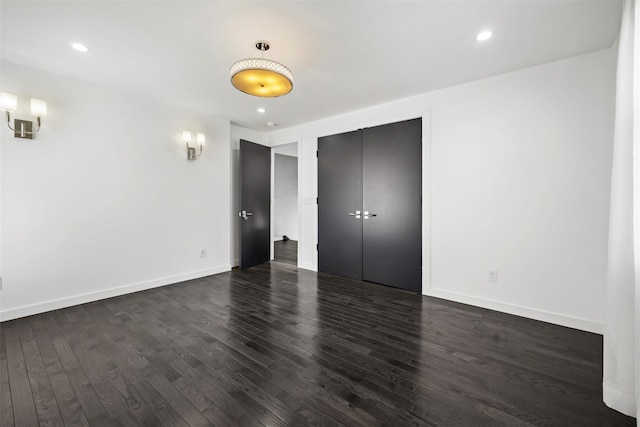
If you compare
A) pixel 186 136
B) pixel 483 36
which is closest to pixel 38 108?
pixel 186 136

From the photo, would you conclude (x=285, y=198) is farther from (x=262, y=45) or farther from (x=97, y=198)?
(x=262, y=45)

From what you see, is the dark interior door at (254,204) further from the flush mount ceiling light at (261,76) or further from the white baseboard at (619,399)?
the white baseboard at (619,399)

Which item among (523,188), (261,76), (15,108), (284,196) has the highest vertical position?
(261,76)

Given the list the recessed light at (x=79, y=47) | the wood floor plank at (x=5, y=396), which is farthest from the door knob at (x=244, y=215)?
the wood floor plank at (x=5, y=396)

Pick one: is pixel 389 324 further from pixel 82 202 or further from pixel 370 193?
pixel 82 202

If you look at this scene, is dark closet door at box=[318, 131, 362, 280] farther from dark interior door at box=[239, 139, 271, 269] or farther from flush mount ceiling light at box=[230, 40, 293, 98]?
flush mount ceiling light at box=[230, 40, 293, 98]

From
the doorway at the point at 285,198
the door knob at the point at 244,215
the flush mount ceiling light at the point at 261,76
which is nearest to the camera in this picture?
the flush mount ceiling light at the point at 261,76

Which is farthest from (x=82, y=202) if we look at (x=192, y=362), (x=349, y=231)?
(x=349, y=231)

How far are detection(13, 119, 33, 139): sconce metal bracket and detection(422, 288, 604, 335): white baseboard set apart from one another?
4860 mm

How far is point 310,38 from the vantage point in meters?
2.20

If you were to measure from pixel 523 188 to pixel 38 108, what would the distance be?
517 cm

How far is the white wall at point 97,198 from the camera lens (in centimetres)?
271

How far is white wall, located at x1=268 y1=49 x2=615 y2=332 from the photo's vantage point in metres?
2.45

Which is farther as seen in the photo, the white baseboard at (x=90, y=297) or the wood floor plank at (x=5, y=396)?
the white baseboard at (x=90, y=297)
